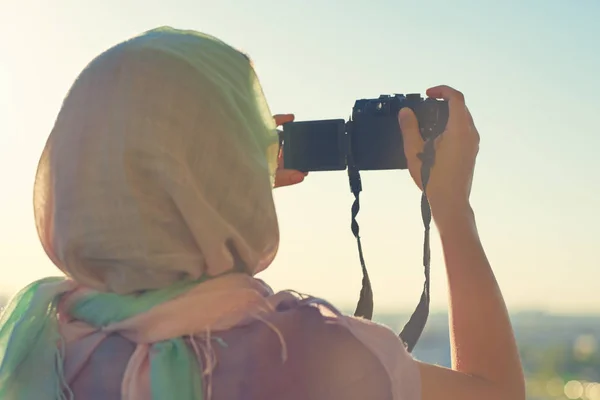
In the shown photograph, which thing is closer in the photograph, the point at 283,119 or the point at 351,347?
the point at 351,347

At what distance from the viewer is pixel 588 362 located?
24.4 m

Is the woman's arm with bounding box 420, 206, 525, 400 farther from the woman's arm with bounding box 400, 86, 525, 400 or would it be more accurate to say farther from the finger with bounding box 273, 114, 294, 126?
the finger with bounding box 273, 114, 294, 126

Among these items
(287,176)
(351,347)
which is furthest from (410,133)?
(351,347)

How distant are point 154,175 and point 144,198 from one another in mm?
22

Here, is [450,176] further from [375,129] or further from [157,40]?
[157,40]

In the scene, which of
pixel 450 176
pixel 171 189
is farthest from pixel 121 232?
pixel 450 176

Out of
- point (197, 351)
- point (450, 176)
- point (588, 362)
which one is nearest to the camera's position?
point (197, 351)

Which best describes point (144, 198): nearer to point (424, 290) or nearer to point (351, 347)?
point (351, 347)

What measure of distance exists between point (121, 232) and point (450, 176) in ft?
1.12

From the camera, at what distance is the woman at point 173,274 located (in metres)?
0.76

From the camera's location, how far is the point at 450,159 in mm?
915

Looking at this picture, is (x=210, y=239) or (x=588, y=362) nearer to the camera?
(x=210, y=239)

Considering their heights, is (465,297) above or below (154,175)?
below

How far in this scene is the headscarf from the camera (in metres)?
0.76
